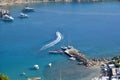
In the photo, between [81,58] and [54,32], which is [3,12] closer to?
[54,32]

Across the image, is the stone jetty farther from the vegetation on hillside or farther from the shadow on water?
the shadow on water

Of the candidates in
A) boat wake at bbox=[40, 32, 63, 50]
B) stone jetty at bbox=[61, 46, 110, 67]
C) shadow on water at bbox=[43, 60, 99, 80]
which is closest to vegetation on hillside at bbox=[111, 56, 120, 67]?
stone jetty at bbox=[61, 46, 110, 67]

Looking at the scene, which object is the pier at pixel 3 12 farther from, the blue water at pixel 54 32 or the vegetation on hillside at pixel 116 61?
the vegetation on hillside at pixel 116 61

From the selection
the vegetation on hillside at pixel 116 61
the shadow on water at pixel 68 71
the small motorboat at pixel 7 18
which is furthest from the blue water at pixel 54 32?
the vegetation on hillside at pixel 116 61

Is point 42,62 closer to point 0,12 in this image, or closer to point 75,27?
point 75,27

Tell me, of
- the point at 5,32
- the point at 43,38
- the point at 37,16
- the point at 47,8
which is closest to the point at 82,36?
the point at 43,38

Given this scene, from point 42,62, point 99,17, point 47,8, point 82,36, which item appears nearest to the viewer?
point 42,62

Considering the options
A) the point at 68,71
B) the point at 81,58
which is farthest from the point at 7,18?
the point at 68,71

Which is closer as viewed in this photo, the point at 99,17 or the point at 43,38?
the point at 43,38
